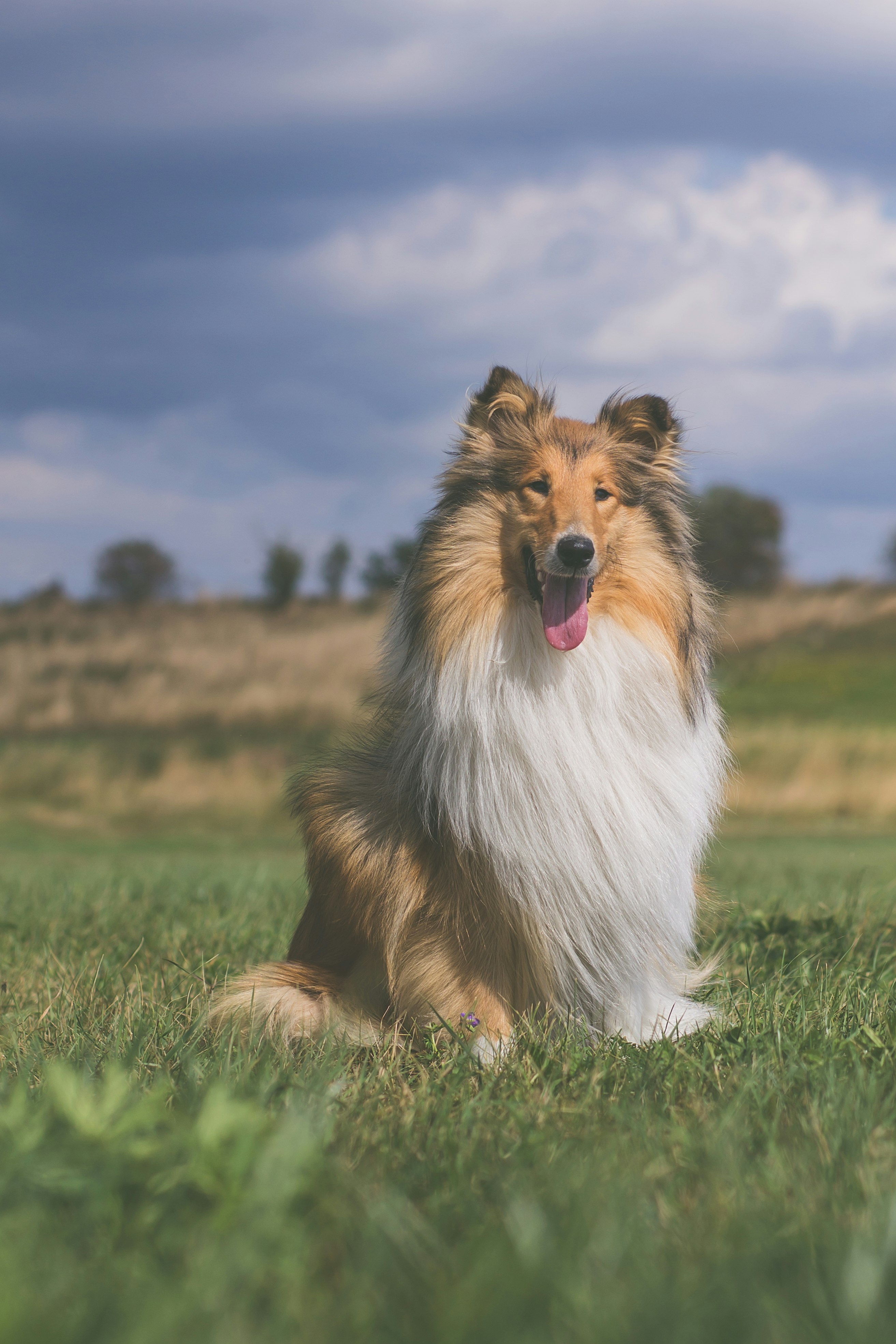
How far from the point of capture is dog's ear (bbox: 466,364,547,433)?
409 centimetres

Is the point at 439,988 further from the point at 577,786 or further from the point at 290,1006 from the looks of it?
the point at 577,786

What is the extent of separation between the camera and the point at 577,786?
3.70 meters

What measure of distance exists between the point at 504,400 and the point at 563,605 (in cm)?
89

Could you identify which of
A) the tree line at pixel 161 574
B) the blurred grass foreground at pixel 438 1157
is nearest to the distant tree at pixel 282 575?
the tree line at pixel 161 574

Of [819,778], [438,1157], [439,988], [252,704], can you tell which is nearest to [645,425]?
[439,988]

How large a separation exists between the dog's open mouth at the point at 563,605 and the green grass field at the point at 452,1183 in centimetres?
131

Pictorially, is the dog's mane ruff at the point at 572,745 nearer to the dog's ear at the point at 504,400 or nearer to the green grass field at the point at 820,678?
the dog's ear at the point at 504,400

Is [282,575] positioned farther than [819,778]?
Yes

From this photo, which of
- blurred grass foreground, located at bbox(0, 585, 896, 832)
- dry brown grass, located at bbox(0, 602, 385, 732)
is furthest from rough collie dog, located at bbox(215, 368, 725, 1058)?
dry brown grass, located at bbox(0, 602, 385, 732)

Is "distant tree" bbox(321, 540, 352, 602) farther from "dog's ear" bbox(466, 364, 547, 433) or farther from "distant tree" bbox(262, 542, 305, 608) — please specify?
"dog's ear" bbox(466, 364, 547, 433)

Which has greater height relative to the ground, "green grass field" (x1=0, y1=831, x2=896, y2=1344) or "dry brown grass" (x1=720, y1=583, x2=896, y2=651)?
"dry brown grass" (x1=720, y1=583, x2=896, y2=651)

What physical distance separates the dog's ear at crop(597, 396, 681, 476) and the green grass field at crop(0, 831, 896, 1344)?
207cm

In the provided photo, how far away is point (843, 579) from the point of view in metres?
36.6

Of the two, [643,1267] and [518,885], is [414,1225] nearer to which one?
[643,1267]
